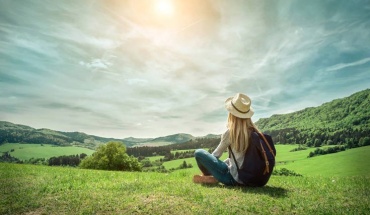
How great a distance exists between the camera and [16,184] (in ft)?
27.6

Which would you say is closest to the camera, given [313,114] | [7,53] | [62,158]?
[7,53]

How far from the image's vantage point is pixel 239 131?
315 inches

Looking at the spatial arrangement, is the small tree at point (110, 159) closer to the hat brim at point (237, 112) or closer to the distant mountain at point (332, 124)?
→ the distant mountain at point (332, 124)

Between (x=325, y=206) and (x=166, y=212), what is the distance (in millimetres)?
3471

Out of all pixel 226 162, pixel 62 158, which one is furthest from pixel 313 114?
pixel 226 162

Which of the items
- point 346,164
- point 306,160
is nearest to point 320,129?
point 306,160

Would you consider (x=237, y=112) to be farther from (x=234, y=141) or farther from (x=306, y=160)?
(x=306, y=160)

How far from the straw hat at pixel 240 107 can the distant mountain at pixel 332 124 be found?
6393 cm

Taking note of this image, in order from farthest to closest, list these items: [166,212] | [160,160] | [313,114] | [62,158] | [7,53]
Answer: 1. [313,114]
2. [160,160]
3. [62,158]
4. [7,53]
5. [166,212]

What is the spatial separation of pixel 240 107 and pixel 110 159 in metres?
54.8

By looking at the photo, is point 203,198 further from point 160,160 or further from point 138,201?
point 160,160

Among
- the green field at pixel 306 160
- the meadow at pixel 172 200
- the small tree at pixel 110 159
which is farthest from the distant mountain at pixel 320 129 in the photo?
the meadow at pixel 172 200

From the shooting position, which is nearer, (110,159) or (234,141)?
(234,141)

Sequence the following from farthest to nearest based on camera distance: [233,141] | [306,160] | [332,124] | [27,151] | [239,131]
Answer: [332,124]
[306,160]
[27,151]
[233,141]
[239,131]
